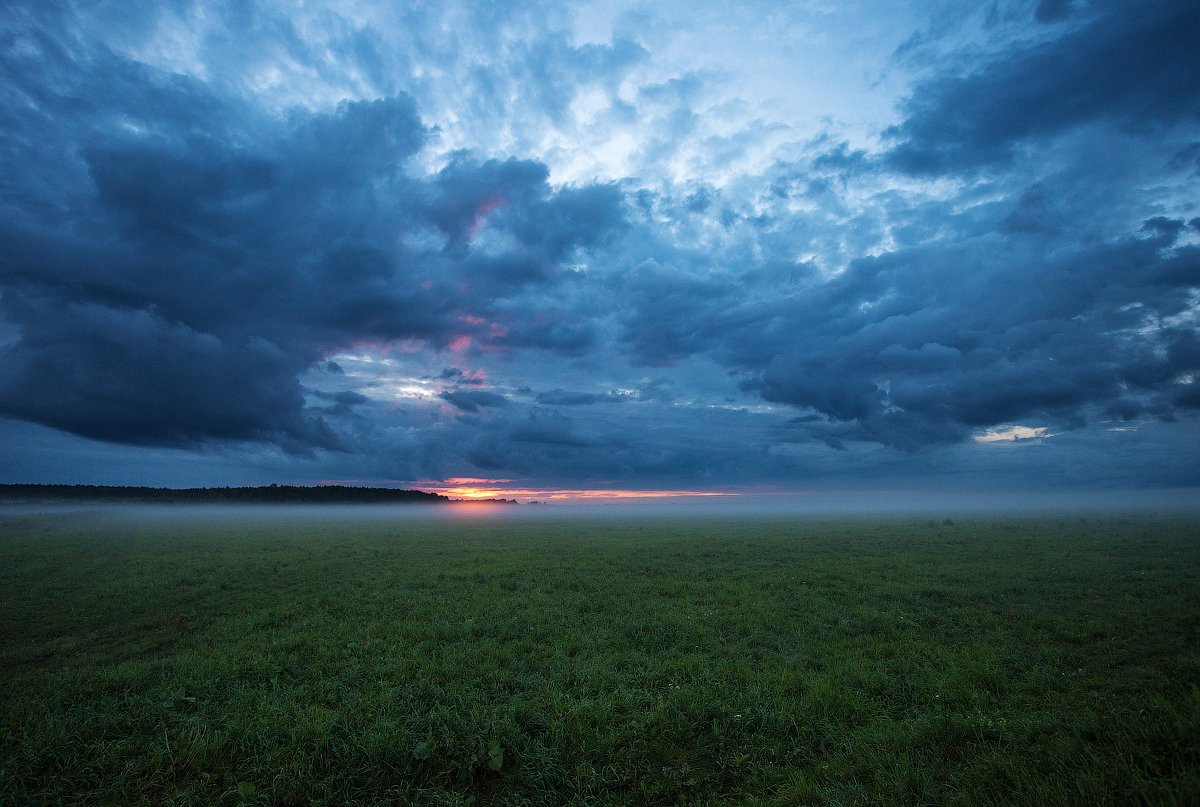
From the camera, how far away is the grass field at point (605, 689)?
769 cm

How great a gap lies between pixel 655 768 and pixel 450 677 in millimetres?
5919

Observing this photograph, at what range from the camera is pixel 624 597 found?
21.4 m

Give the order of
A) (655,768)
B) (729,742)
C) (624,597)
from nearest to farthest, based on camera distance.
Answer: (655,768) → (729,742) → (624,597)

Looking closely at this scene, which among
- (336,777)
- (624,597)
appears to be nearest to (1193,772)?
(336,777)

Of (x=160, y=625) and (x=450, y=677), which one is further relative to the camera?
(x=160, y=625)

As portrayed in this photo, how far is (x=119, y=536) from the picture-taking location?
47.2 meters

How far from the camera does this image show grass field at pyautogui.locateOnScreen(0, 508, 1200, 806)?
7.69 metres

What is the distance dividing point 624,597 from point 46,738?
647 inches

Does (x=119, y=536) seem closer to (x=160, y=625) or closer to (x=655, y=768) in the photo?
(x=160, y=625)

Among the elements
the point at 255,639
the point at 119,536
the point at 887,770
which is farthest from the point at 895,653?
the point at 119,536

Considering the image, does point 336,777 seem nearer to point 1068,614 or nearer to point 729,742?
point 729,742

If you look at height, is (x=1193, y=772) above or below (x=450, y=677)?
above

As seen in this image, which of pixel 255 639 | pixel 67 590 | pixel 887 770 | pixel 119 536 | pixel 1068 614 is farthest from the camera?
pixel 119 536

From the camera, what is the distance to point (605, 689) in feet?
38.1
